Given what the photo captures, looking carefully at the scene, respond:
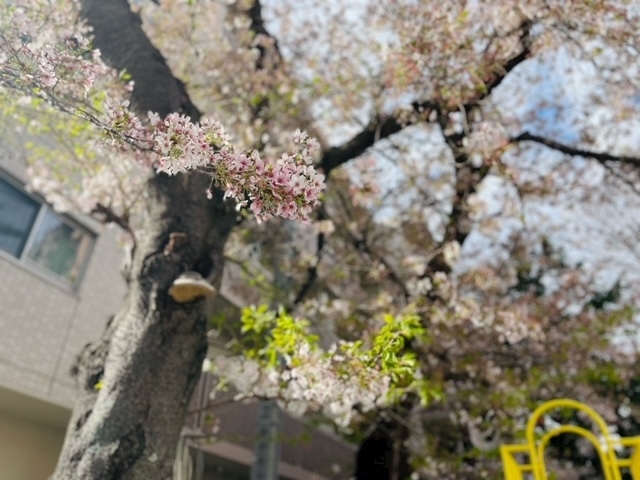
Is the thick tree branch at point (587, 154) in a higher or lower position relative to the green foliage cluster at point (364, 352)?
higher

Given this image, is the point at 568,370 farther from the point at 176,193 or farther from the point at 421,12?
the point at 176,193

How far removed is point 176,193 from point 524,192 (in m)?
5.27

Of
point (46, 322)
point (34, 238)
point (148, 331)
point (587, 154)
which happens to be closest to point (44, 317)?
point (46, 322)

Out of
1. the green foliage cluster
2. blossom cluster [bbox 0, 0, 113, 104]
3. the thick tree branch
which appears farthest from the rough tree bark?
the thick tree branch

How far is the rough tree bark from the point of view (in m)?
3.21

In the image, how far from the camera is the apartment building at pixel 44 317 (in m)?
6.30

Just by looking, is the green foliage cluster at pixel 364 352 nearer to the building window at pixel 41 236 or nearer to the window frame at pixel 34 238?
the window frame at pixel 34 238

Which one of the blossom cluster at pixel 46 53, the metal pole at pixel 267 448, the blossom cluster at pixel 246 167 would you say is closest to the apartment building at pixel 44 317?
the metal pole at pixel 267 448

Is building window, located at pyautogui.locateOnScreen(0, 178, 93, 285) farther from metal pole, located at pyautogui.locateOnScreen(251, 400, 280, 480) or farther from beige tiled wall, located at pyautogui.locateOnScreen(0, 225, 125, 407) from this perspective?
metal pole, located at pyautogui.locateOnScreen(251, 400, 280, 480)

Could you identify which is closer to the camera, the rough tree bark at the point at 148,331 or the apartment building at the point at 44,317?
the rough tree bark at the point at 148,331

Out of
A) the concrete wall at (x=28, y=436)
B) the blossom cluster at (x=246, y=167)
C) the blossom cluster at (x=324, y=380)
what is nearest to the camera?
the blossom cluster at (x=246, y=167)

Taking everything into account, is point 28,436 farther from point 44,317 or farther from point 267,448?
point 267,448

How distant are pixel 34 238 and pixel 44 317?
101cm

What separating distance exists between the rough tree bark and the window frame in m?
3.27
